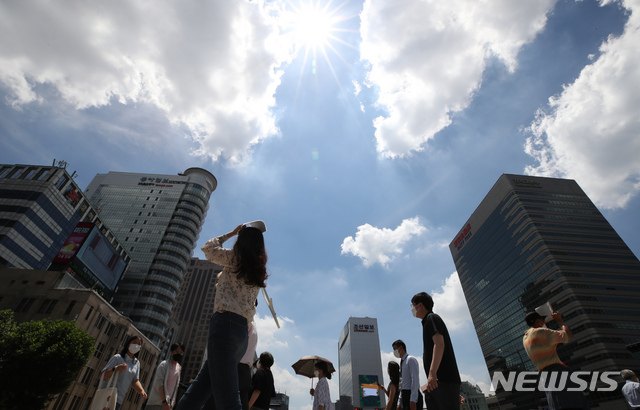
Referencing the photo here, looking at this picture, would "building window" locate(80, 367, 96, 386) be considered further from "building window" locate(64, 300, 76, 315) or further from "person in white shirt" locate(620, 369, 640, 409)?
"person in white shirt" locate(620, 369, 640, 409)

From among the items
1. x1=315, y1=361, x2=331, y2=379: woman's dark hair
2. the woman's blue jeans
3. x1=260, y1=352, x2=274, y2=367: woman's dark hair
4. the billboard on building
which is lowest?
the woman's blue jeans

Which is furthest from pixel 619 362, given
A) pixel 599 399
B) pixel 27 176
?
pixel 27 176

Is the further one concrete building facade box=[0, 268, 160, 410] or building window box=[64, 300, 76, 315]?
building window box=[64, 300, 76, 315]

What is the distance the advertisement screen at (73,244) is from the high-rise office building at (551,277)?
8575 centimetres

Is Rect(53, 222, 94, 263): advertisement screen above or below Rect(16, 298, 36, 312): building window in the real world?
above

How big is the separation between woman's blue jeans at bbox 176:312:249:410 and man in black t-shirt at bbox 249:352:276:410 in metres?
2.76

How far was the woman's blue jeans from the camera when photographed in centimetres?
236

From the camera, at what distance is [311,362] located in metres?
11.0

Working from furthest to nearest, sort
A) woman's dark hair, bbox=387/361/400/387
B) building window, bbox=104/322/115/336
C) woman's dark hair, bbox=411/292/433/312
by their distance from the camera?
building window, bbox=104/322/115/336, woman's dark hair, bbox=387/361/400/387, woman's dark hair, bbox=411/292/433/312

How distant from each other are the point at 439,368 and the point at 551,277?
92.3 meters

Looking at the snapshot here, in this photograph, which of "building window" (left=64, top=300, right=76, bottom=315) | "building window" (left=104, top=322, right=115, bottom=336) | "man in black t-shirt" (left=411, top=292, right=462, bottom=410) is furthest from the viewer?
"building window" (left=104, top=322, right=115, bottom=336)

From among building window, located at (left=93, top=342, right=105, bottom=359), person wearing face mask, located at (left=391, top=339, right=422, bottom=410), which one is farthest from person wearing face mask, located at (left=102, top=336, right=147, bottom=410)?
building window, located at (left=93, top=342, right=105, bottom=359)

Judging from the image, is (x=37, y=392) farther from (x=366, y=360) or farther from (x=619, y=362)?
(x=366, y=360)

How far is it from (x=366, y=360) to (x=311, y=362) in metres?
145
